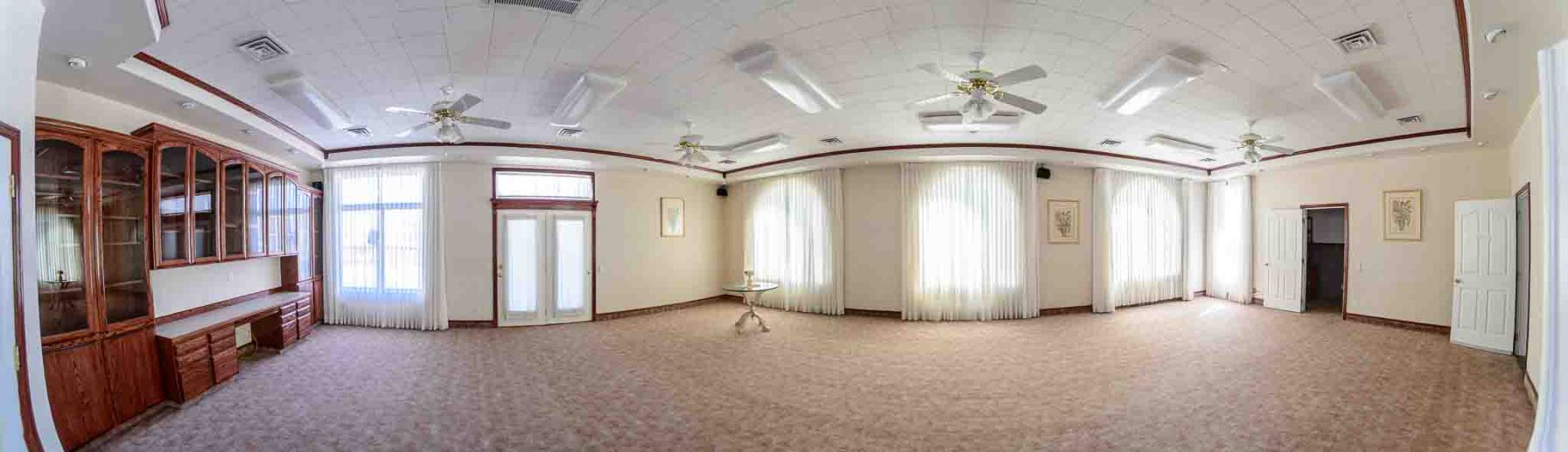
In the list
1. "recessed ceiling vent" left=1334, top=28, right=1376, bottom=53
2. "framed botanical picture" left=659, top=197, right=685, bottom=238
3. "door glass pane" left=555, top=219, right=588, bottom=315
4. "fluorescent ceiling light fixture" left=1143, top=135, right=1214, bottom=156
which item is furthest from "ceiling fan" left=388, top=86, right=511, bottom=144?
"fluorescent ceiling light fixture" left=1143, top=135, right=1214, bottom=156

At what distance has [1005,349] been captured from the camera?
548 cm

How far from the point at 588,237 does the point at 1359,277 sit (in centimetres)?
1012

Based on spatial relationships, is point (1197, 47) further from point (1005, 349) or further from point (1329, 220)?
point (1329, 220)

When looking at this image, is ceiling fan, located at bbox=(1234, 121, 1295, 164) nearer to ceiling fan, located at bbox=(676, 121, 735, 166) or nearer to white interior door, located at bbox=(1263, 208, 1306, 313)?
white interior door, located at bbox=(1263, 208, 1306, 313)

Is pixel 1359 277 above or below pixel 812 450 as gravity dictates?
above

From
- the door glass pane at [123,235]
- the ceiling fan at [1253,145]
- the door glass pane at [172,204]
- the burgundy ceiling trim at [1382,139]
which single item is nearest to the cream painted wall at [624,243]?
the door glass pane at [172,204]

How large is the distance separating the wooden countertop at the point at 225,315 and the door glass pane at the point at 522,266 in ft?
6.69

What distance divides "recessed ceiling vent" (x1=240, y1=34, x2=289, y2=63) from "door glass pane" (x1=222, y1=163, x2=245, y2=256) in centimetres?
223

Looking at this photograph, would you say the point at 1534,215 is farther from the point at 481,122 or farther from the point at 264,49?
the point at 264,49

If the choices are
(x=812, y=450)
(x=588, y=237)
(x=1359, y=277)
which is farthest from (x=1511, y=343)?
(x=588, y=237)

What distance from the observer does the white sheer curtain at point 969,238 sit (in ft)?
24.2

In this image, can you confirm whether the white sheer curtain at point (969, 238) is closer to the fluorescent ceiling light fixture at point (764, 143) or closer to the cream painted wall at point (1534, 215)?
the fluorescent ceiling light fixture at point (764, 143)

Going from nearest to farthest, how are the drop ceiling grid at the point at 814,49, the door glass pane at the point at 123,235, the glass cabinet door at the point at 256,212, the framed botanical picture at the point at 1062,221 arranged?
the drop ceiling grid at the point at 814,49, the door glass pane at the point at 123,235, the glass cabinet door at the point at 256,212, the framed botanical picture at the point at 1062,221

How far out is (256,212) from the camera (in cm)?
522
